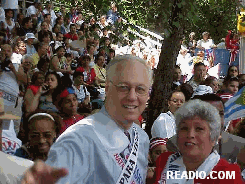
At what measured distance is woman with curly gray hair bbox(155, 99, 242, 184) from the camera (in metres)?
3.44

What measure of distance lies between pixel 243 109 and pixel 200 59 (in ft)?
38.7

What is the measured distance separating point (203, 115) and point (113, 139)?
71 centimetres

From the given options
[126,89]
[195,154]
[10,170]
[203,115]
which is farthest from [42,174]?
[203,115]

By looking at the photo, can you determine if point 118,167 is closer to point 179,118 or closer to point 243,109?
point 179,118

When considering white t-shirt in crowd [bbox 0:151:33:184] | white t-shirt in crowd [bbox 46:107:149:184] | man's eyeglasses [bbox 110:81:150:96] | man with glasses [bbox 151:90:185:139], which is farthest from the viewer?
man with glasses [bbox 151:90:185:139]

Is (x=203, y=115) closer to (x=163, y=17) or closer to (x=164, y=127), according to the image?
(x=164, y=127)

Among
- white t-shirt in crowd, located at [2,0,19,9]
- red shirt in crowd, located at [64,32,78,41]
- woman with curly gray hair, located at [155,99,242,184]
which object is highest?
white t-shirt in crowd, located at [2,0,19,9]

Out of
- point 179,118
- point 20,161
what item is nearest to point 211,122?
point 179,118

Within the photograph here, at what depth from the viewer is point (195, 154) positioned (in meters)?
3.50

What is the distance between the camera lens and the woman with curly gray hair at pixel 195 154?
11.3ft

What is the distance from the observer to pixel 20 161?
2.52m

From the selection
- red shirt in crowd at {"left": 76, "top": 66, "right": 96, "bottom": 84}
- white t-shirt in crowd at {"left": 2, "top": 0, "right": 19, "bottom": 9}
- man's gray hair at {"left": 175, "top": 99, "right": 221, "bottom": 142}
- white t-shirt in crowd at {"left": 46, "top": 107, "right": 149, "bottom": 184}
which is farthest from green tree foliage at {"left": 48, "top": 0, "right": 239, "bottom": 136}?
white t-shirt in crowd at {"left": 2, "top": 0, "right": 19, "bottom": 9}

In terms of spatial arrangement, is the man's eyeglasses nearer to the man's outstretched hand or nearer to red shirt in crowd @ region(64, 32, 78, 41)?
the man's outstretched hand

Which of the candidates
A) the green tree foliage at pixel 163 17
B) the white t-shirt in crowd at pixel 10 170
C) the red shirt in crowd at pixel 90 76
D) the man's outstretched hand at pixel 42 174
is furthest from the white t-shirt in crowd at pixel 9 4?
the man's outstretched hand at pixel 42 174
